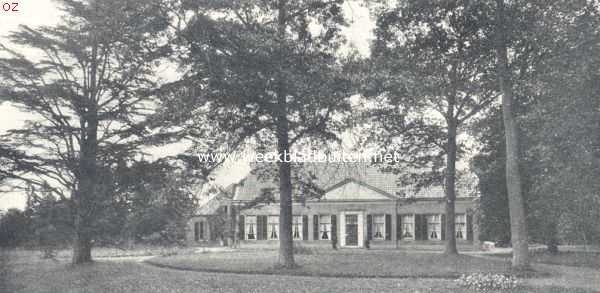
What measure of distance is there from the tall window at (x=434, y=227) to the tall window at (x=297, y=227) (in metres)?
7.55

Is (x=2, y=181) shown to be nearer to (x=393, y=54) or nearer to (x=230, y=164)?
(x=230, y=164)

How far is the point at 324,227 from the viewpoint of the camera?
110 ft

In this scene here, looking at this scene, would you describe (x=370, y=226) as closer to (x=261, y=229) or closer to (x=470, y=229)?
(x=470, y=229)

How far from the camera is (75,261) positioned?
1842cm

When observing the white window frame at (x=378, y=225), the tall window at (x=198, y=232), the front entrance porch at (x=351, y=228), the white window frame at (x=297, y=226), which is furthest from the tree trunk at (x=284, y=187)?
the tall window at (x=198, y=232)

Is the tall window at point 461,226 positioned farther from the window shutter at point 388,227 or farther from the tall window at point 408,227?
the window shutter at point 388,227

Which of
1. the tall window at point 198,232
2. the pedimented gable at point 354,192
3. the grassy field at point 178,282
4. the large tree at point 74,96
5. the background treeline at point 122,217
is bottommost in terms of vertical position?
the grassy field at point 178,282

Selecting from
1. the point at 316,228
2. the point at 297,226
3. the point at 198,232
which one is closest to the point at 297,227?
the point at 297,226

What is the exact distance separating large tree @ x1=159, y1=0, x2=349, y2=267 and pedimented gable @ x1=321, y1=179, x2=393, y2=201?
52.8 ft

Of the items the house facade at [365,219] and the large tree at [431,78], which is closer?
the large tree at [431,78]

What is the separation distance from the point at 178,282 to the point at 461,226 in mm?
21975

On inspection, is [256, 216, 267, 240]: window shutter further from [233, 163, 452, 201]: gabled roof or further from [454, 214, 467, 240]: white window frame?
[454, 214, 467, 240]: white window frame

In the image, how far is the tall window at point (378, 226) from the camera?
33062mm

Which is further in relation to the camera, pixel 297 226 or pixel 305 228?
pixel 297 226
